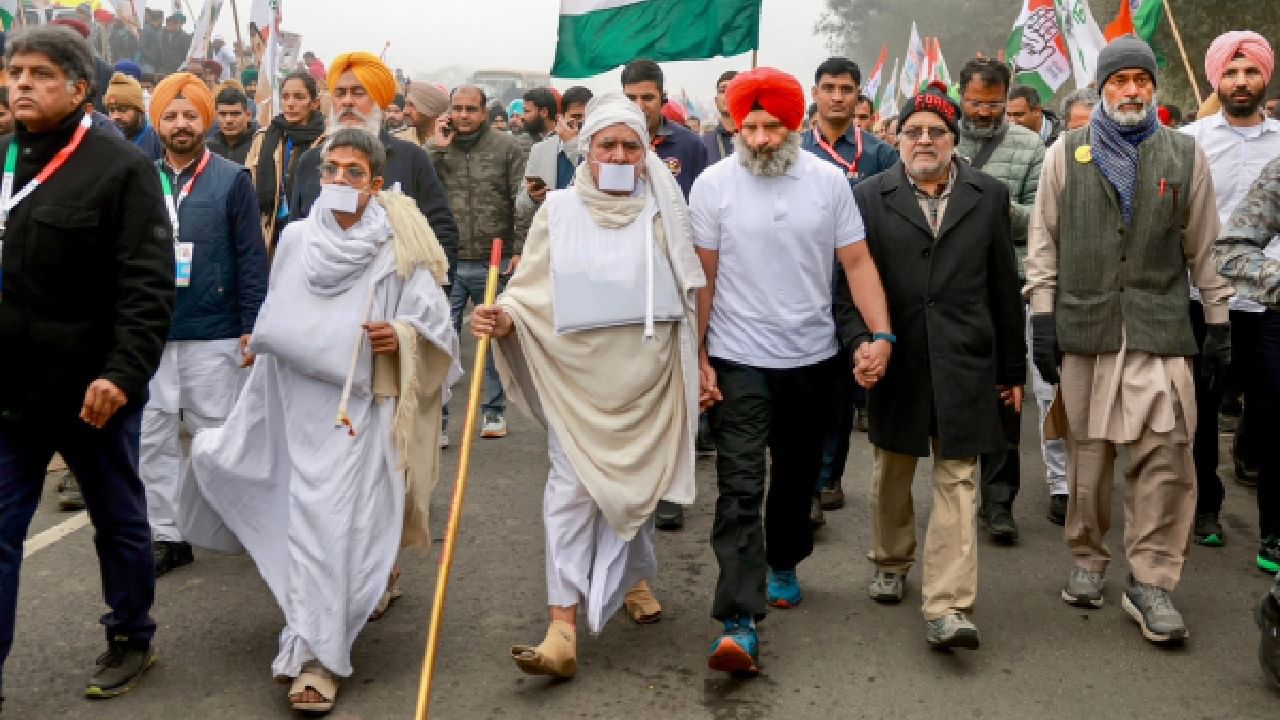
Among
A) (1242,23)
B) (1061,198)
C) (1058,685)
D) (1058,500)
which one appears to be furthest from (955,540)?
(1242,23)

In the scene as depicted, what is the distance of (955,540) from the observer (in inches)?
209

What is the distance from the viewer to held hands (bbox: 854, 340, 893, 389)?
5.29m

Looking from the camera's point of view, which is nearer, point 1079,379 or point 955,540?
point 955,540

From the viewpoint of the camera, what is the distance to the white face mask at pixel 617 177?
16.8 feet

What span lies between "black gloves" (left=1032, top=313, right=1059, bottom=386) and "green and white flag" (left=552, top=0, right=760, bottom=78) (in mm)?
2388

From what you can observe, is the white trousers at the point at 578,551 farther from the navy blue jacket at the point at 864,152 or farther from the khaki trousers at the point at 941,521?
the navy blue jacket at the point at 864,152

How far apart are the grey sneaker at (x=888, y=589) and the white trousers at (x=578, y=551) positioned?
3.87ft

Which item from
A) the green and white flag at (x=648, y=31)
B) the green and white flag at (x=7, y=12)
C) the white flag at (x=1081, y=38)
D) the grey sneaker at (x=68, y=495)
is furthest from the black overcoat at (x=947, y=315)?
the green and white flag at (x=7, y=12)

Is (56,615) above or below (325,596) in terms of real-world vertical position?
below

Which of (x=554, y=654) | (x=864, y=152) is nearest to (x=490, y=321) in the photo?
(x=554, y=654)

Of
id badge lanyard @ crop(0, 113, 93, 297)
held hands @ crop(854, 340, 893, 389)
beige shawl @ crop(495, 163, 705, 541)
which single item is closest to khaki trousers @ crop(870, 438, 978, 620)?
held hands @ crop(854, 340, 893, 389)

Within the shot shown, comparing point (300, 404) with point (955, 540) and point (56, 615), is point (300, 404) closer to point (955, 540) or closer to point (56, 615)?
point (56, 615)

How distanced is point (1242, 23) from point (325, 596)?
22.1m

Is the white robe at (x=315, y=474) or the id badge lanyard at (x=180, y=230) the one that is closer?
the white robe at (x=315, y=474)
